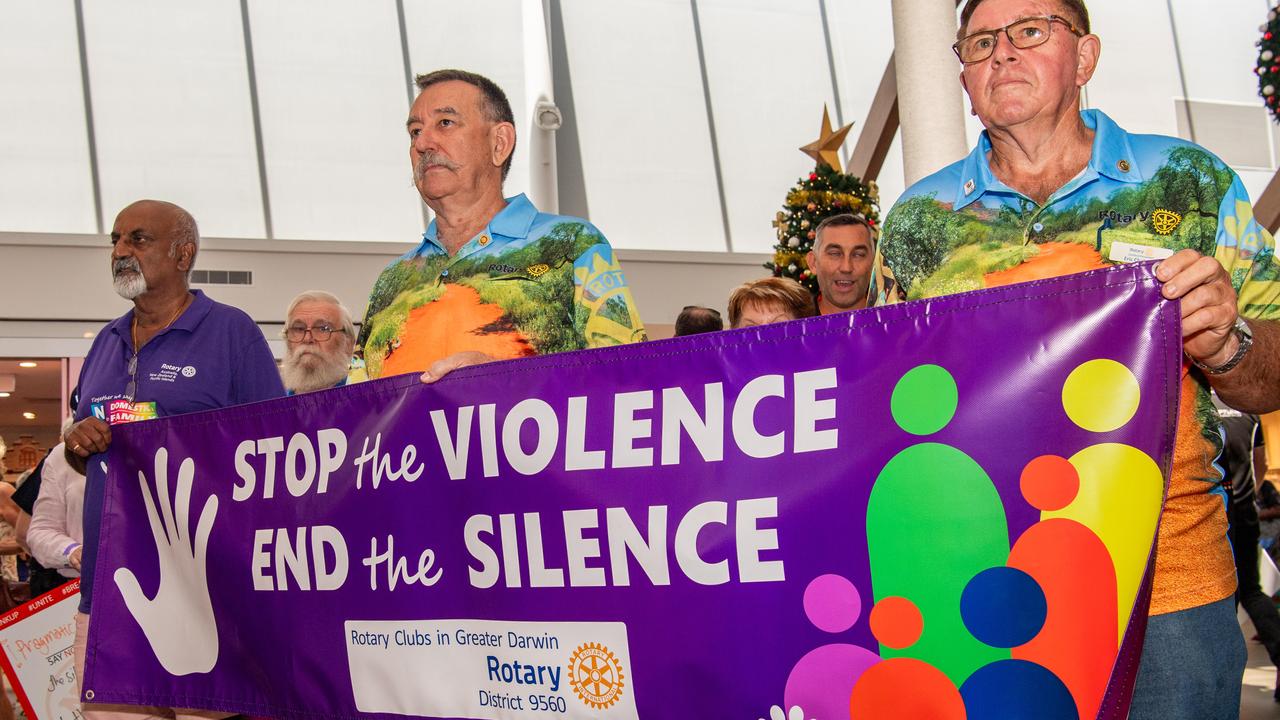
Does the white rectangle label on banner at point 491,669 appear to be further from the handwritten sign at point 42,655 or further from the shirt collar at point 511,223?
the handwritten sign at point 42,655

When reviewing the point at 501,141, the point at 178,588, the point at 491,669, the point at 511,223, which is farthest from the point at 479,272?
the point at 178,588

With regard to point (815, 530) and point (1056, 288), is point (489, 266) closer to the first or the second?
point (815, 530)

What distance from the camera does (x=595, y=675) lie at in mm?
1670

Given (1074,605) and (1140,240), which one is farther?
(1140,240)

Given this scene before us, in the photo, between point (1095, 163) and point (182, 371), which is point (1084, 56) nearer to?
point (1095, 163)

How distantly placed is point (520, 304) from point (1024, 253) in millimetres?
914

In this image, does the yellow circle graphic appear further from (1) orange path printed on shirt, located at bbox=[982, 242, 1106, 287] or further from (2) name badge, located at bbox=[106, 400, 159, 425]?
(2) name badge, located at bbox=[106, 400, 159, 425]

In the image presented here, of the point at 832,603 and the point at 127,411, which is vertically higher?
the point at 127,411

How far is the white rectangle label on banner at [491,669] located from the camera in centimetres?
166

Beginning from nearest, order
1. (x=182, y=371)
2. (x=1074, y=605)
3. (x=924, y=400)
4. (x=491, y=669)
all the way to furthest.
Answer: (x=1074, y=605) < (x=924, y=400) < (x=491, y=669) < (x=182, y=371)

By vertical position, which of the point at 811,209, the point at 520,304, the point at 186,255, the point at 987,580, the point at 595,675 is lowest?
the point at 595,675

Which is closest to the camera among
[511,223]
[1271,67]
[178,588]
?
[511,223]

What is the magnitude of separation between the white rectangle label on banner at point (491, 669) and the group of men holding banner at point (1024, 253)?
0.44m

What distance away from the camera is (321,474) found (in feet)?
6.91
